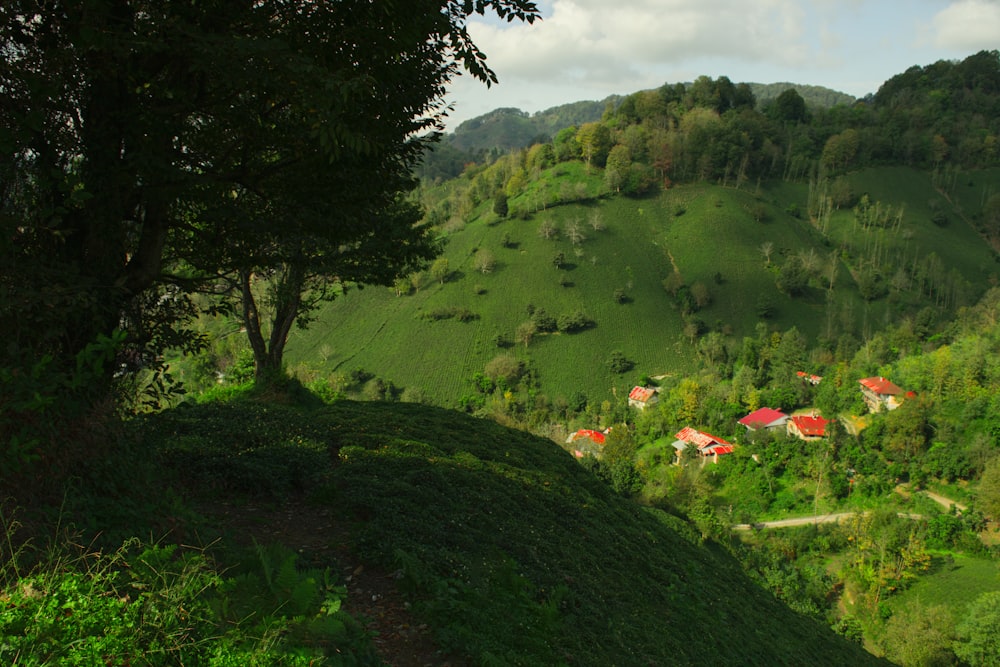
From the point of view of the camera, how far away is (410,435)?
1113cm

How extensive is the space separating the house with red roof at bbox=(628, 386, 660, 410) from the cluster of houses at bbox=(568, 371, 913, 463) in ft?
20.4

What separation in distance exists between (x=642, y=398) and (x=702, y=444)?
11956mm

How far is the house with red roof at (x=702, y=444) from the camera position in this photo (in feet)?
167

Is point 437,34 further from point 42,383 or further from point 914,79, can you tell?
point 914,79

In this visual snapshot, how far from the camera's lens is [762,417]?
55312mm

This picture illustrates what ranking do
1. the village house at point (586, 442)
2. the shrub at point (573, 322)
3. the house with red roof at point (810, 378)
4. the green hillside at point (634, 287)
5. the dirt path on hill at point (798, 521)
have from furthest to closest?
1. the shrub at point (573, 322)
2. the green hillside at point (634, 287)
3. the house with red roof at point (810, 378)
4. the village house at point (586, 442)
5. the dirt path on hill at point (798, 521)

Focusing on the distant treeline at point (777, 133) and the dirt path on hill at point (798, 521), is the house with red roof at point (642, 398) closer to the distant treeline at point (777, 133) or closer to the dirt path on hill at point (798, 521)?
the dirt path on hill at point (798, 521)

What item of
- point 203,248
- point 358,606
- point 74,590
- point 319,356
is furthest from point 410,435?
point 319,356

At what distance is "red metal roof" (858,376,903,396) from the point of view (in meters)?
52.1

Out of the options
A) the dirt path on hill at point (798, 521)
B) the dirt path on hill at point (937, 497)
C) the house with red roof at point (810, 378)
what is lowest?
the dirt path on hill at point (798, 521)

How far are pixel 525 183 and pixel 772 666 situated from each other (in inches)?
4170

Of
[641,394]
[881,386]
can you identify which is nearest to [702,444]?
[641,394]

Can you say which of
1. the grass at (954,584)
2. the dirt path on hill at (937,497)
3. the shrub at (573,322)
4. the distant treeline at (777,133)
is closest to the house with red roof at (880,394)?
the dirt path on hill at (937,497)

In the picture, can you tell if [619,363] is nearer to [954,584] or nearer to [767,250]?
[767,250]
